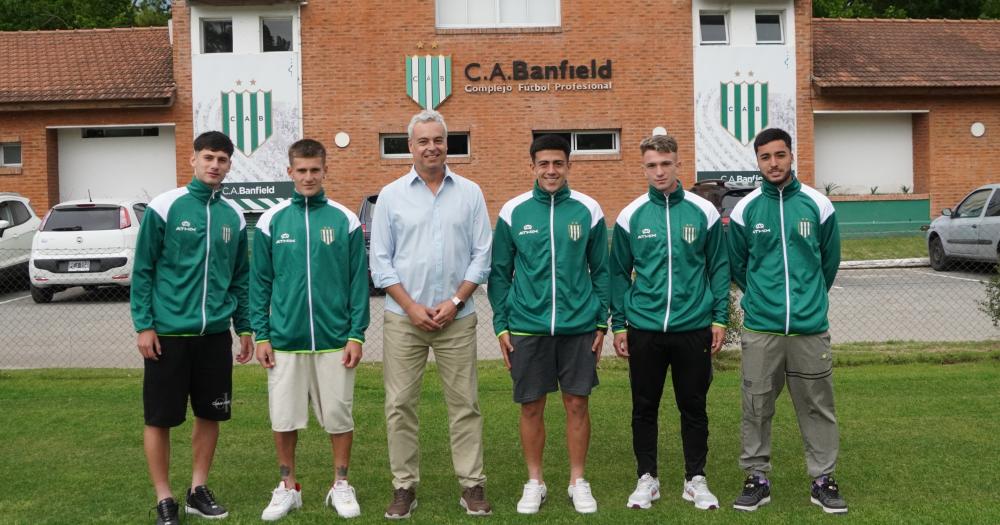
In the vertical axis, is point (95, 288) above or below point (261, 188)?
below

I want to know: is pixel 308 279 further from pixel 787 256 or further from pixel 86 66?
pixel 86 66

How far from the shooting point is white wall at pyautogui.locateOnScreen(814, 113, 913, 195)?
2530 centimetres

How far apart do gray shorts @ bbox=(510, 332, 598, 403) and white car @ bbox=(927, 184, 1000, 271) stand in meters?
13.7

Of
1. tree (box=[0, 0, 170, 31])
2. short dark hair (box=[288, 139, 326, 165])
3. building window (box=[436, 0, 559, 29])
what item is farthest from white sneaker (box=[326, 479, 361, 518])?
tree (box=[0, 0, 170, 31])

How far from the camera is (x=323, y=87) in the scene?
75.9ft

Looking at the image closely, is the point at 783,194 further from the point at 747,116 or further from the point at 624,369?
the point at 747,116

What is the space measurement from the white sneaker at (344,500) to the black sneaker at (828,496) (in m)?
2.42

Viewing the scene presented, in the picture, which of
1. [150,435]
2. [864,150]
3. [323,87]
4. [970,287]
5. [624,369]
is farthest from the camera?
[864,150]

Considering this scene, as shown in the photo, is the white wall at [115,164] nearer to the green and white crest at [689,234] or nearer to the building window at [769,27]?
the building window at [769,27]

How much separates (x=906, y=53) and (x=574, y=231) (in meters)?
22.7

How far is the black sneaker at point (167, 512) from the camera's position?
17.5ft

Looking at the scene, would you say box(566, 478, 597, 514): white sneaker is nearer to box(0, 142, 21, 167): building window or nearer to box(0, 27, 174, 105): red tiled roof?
box(0, 27, 174, 105): red tiled roof

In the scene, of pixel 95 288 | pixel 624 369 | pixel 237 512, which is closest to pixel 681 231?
pixel 237 512

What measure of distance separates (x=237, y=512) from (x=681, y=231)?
110 inches
